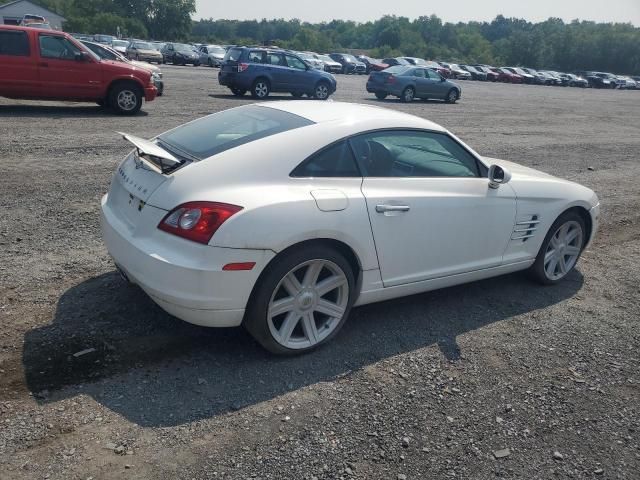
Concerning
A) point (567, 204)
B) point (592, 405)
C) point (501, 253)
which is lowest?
point (592, 405)

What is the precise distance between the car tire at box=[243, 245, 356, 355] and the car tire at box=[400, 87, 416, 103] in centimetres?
2131

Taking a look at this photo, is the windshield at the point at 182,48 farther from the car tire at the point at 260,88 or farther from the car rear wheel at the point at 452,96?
the car tire at the point at 260,88

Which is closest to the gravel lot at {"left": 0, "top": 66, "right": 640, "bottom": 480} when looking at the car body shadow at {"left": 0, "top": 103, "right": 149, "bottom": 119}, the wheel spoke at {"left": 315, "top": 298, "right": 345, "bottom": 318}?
the wheel spoke at {"left": 315, "top": 298, "right": 345, "bottom": 318}

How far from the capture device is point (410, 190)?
4.05 metres

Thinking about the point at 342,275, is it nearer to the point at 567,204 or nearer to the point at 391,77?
the point at 567,204

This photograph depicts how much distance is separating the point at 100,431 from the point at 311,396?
1.15 metres

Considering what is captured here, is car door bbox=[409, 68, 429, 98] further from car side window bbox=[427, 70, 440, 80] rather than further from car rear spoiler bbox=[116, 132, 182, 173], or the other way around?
car rear spoiler bbox=[116, 132, 182, 173]

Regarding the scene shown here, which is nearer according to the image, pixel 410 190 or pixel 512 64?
pixel 410 190

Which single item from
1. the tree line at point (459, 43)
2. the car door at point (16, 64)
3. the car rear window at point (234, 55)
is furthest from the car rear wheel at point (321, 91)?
the tree line at point (459, 43)

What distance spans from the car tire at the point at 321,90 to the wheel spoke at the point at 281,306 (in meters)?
18.2

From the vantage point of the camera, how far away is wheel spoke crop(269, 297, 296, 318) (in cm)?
355

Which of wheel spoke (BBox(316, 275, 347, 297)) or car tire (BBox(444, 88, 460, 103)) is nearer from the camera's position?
wheel spoke (BBox(316, 275, 347, 297))

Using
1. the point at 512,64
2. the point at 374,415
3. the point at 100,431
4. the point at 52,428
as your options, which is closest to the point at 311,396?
the point at 374,415

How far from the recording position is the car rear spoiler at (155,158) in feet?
11.9
